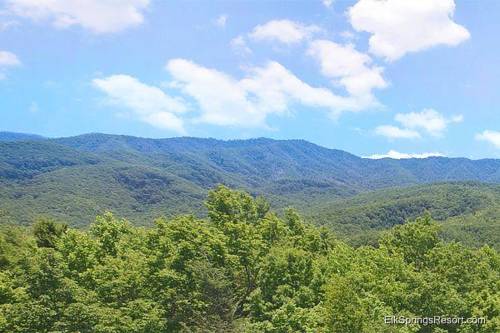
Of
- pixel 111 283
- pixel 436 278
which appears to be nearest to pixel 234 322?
pixel 111 283

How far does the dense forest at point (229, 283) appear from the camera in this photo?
3675cm

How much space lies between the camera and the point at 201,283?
136 feet

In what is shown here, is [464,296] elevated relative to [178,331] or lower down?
elevated

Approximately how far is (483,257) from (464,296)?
37.3 ft

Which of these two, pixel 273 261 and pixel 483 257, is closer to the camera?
pixel 273 261

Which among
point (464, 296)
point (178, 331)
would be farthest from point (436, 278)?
point (178, 331)

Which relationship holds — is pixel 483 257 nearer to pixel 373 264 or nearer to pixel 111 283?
pixel 373 264

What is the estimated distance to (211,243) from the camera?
4591 centimetres

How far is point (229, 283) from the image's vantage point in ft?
141

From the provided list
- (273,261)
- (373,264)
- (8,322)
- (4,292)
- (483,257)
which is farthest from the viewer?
(483,257)

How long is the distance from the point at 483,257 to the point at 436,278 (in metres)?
14.3

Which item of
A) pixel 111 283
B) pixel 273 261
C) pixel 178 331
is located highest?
pixel 273 261

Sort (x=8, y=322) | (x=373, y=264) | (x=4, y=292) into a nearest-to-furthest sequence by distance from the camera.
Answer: (x=8, y=322)
(x=4, y=292)
(x=373, y=264)

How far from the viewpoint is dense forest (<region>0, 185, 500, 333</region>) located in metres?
36.8
